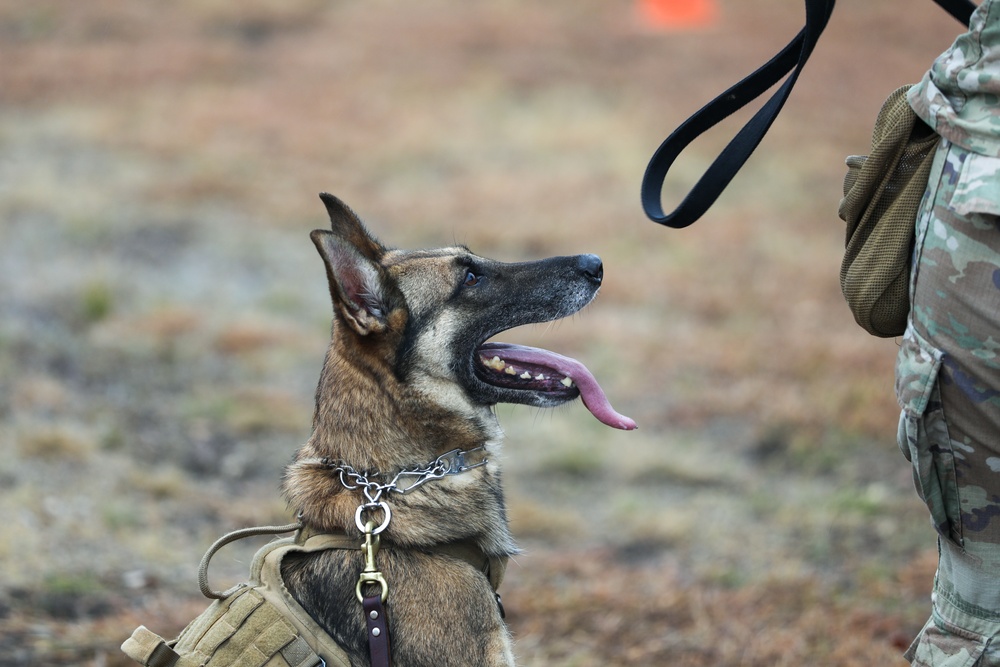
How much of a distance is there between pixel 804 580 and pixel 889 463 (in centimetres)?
182

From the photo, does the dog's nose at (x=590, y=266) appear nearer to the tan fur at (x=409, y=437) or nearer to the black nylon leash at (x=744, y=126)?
the tan fur at (x=409, y=437)

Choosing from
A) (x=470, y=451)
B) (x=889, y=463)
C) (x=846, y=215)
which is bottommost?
(x=889, y=463)

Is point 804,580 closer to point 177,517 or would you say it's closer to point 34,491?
point 177,517

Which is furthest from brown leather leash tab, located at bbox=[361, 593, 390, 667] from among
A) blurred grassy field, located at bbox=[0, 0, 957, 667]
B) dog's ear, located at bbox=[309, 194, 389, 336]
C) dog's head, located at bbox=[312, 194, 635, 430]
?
blurred grassy field, located at bbox=[0, 0, 957, 667]

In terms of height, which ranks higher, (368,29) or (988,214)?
(988,214)

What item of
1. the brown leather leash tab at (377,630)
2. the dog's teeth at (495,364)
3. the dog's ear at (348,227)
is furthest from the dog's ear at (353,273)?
the brown leather leash tab at (377,630)

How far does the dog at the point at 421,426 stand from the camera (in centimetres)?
267

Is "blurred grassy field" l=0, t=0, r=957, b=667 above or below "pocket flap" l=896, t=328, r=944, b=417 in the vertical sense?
below

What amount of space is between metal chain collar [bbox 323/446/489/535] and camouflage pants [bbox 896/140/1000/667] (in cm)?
125

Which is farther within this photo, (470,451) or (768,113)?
(470,451)

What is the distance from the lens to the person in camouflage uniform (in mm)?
2127

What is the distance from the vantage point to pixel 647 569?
198 inches

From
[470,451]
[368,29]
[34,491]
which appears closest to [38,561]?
[34,491]

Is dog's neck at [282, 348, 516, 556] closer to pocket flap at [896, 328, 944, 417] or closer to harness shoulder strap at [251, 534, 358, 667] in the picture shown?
harness shoulder strap at [251, 534, 358, 667]
